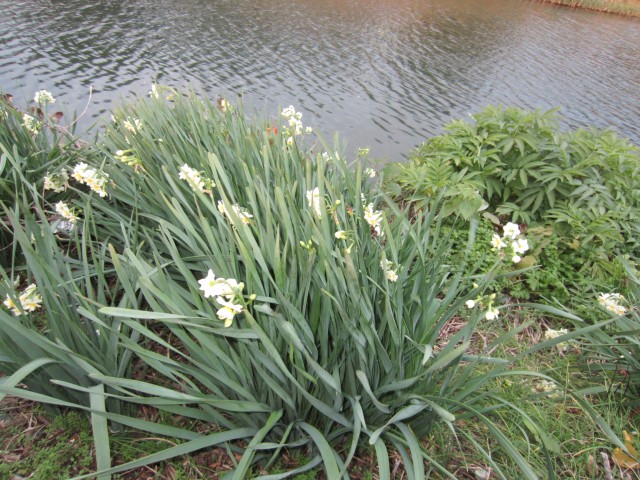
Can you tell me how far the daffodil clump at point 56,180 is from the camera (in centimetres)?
241

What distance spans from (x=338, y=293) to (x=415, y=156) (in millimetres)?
2472

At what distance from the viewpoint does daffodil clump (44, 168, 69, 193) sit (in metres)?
2.41

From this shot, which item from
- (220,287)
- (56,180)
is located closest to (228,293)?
(220,287)

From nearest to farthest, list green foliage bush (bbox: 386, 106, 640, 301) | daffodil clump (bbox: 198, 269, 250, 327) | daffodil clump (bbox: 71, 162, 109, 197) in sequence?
daffodil clump (bbox: 198, 269, 250, 327), daffodil clump (bbox: 71, 162, 109, 197), green foliage bush (bbox: 386, 106, 640, 301)

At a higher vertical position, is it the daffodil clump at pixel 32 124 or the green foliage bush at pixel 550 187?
the daffodil clump at pixel 32 124

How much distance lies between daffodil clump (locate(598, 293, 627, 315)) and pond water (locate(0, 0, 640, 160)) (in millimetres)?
3946

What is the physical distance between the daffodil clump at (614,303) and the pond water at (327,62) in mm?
3946

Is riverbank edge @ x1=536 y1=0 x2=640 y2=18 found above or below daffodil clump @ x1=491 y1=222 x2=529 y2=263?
below

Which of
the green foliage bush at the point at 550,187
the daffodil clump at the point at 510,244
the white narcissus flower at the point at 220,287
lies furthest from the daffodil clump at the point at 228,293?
the green foliage bush at the point at 550,187

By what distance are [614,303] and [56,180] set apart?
3139 millimetres

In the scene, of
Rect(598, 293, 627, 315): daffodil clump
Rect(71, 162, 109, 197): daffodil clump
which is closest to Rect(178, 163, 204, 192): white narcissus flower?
Rect(71, 162, 109, 197): daffodil clump

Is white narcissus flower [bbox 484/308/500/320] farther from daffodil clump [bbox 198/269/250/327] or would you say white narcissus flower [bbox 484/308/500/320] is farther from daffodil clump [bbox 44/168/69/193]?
daffodil clump [bbox 44/168/69/193]

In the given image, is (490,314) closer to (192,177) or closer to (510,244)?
(510,244)

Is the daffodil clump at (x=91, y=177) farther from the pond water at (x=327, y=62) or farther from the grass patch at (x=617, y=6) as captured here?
the grass patch at (x=617, y=6)
